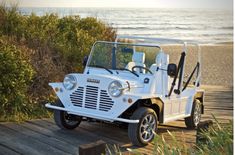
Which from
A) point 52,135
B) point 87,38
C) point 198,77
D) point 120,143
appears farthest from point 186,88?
point 87,38

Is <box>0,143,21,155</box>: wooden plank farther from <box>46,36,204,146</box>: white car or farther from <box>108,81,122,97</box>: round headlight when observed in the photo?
<box>108,81,122,97</box>: round headlight

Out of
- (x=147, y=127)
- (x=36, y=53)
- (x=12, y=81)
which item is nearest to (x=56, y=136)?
(x=147, y=127)

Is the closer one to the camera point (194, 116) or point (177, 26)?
point (194, 116)

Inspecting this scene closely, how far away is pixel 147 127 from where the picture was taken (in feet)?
18.8

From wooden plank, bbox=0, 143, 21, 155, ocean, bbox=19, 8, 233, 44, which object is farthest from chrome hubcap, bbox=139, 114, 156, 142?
ocean, bbox=19, 8, 233, 44

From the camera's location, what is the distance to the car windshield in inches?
A: 246

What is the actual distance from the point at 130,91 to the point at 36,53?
3.39 meters

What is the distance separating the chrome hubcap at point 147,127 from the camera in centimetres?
562

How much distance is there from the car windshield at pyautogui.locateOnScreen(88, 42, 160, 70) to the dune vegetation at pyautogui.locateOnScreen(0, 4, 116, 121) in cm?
134

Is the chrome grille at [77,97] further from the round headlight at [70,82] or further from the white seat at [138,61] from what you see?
the white seat at [138,61]

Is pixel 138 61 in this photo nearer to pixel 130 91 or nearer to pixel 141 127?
pixel 130 91

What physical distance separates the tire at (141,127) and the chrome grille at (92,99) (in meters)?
0.36

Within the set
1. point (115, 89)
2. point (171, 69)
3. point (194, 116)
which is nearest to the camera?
point (115, 89)

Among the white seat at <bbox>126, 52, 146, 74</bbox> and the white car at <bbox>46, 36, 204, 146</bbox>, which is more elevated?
the white seat at <bbox>126, 52, 146, 74</bbox>
